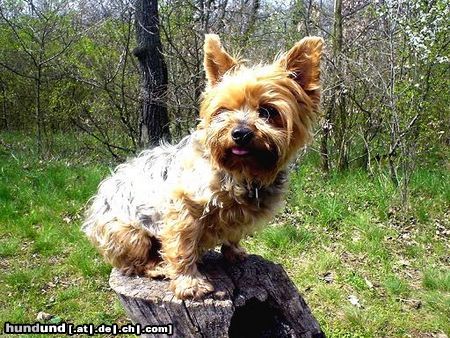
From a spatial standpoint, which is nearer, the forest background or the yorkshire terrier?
the yorkshire terrier

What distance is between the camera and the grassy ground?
4883 mm

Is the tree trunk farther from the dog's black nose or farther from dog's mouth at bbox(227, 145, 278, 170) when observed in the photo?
the dog's black nose

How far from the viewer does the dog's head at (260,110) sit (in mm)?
3031

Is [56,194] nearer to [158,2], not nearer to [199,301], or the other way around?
[158,2]

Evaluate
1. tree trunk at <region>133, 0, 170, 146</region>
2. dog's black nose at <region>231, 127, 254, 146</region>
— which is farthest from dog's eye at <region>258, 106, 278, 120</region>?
tree trunk at <region>133, 0, 170, 146</region>

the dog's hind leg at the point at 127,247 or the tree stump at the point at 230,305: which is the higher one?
the dog's hind leg at the point at 127,247

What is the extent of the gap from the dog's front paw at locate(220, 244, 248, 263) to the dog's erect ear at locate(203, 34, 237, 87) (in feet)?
4.04

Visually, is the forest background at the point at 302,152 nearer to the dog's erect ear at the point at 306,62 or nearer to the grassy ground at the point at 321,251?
the grassy ground at the point at 321,251

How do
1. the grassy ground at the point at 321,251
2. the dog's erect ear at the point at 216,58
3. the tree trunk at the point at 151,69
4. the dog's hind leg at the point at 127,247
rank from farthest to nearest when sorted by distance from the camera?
the tree trunk at the point at 151,69, the grassy ground at the point at 321,251, the dog's hind leg at the point at 127,247, the dog's erect ear at the point at 216,58

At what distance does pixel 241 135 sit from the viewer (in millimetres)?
2965

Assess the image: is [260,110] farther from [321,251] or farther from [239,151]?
[321,251]

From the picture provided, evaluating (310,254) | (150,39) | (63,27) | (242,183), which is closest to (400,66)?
(310,254)

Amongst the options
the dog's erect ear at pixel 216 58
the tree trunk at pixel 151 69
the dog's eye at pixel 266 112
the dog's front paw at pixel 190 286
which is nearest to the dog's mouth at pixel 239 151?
the dog's eye at pixel 266 112

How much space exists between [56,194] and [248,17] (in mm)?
4557
